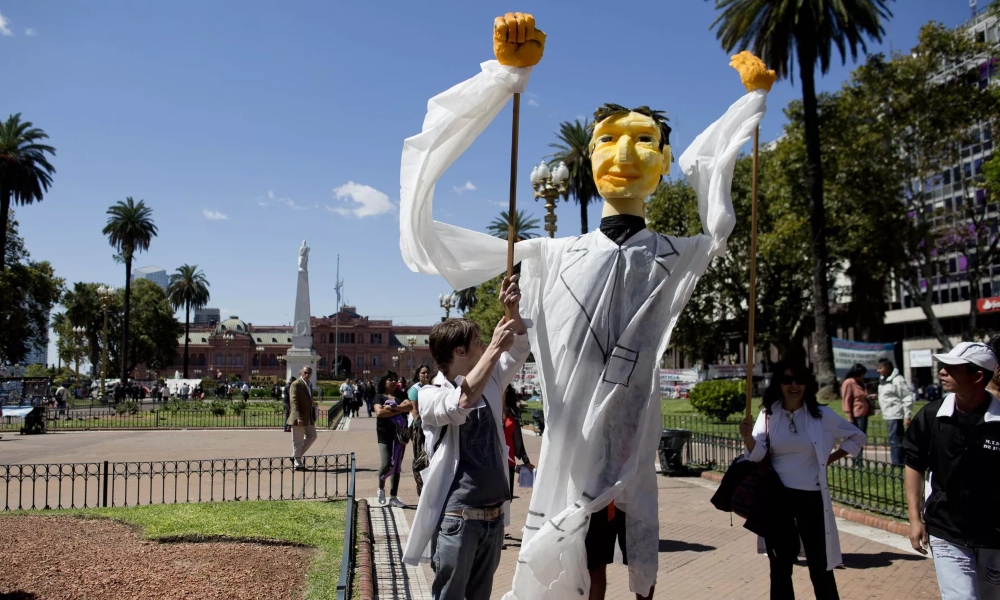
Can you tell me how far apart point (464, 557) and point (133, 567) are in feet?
14.3

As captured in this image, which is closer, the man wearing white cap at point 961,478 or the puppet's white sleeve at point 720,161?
the man wearing white cap at point 961,478

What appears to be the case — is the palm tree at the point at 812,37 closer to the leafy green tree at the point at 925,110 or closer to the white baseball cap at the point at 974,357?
the leafy green tree at the point at 925,110

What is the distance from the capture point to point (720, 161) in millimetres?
4320

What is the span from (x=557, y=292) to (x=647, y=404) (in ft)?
2.58

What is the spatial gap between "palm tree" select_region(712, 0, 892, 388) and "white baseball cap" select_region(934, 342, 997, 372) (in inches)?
886

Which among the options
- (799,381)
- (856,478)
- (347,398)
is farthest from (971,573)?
(347,398)

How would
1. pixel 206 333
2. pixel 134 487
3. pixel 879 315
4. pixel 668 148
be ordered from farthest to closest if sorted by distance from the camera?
pixel 206 333
pixel 879 315
pixel 134 487
pixel 668 148

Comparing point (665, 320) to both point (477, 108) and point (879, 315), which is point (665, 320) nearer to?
point (477, 108)

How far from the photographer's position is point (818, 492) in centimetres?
499

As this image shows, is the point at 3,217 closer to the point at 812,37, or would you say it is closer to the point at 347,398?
the point at 347,398

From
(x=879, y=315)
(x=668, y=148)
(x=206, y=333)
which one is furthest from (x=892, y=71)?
(x=206, y=333)

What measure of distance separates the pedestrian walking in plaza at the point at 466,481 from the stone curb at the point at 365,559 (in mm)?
2379

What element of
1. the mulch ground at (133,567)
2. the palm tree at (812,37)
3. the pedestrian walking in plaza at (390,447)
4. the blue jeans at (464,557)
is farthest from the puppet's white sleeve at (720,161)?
the palm tree at (812,37)

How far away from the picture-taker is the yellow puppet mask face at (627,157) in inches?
168
